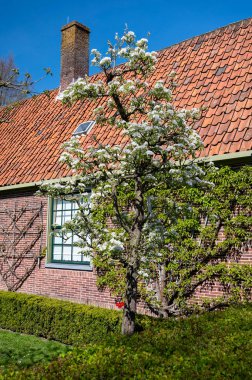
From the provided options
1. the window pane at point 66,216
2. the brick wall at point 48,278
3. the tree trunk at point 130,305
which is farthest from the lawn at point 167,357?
the window pane at point 66,216

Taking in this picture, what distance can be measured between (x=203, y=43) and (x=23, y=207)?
711 centimetres

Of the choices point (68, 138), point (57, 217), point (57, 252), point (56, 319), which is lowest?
point (56, 319)

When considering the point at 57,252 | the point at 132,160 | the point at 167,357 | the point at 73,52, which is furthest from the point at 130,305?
the point at 73,52

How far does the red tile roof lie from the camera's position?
8.83m

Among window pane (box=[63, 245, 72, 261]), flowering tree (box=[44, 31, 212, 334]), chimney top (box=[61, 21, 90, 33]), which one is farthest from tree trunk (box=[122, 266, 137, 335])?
chimney top (box=[61, 21, 90, 33])

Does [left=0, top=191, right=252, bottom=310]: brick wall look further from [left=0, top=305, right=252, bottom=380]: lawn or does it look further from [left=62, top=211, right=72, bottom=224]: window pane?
[left=0, top=305, right=252, bottom=380]: lawn

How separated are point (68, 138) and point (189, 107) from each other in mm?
4114

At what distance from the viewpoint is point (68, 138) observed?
12641 mm

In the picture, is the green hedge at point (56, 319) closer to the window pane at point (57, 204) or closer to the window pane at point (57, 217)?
the window pane at point (57, 217)

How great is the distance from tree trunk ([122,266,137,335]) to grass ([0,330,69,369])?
137 centimetres

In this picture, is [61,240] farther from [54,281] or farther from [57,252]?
[54,281]

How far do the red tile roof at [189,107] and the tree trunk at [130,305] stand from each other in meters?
3.29

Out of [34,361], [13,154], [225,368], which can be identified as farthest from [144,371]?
[13,154]

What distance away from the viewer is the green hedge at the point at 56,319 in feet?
27.7
